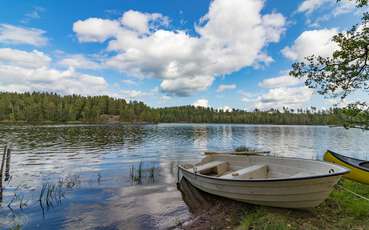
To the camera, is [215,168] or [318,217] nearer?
[318,217]

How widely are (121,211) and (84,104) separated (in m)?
140

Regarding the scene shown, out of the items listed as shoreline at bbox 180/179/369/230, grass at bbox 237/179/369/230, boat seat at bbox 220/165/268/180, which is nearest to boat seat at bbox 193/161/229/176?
boat seat at bbox 220/165/268/180

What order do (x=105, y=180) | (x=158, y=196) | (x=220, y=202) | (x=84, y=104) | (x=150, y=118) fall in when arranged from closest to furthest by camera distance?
(x=220, y=202), (x=158, y=196), (x=105, y=180), (x=84, y=104), (x=150, y=118)

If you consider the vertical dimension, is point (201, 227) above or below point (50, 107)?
below

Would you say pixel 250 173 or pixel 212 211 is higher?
pixel 250 173

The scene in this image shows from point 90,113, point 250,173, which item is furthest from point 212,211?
point 90,113

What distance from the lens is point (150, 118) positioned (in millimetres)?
150000

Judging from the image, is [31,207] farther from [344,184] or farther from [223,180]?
[344,184]

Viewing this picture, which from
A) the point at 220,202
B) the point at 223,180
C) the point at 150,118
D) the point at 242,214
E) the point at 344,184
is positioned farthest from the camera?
the point at 150,118

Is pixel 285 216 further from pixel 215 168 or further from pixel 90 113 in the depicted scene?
pixel 90 113

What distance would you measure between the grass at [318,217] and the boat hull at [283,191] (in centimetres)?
33

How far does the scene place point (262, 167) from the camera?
9.82 metres

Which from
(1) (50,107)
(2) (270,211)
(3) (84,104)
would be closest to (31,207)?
(2) (270,211)

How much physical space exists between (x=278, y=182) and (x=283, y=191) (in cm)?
36
